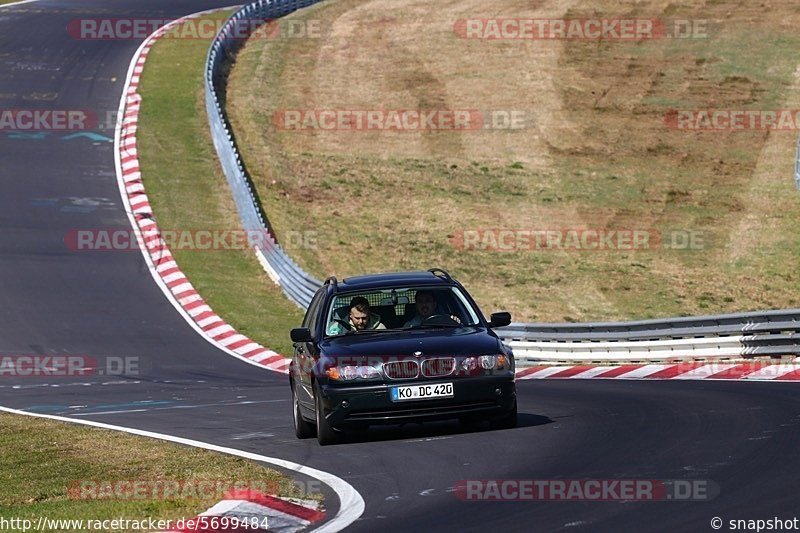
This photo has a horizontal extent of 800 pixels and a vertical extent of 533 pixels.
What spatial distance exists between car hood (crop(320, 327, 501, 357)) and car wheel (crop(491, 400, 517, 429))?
55 centimetres

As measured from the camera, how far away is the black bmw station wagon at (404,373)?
12.0 meters

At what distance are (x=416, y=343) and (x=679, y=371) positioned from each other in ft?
24.6

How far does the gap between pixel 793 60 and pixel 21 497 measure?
41.3 metres

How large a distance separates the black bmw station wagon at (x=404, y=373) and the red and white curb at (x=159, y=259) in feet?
32.1

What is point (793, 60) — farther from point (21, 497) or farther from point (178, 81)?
point (21, 497)

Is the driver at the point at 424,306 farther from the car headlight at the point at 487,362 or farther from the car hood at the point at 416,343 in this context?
the car headlight at the point at 487,362

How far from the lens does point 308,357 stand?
13.1 m

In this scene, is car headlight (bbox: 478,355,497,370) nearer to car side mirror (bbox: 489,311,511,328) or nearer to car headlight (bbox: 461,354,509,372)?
car headlight (bbox: 461,354,509,372)

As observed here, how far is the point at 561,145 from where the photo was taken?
40.7m

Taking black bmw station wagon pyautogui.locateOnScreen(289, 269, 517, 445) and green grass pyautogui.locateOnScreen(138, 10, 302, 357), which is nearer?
black bmw station wagon pyautogui.locateOnScreen(289, 269, 517, 445)

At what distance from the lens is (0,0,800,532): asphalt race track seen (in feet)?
27.7

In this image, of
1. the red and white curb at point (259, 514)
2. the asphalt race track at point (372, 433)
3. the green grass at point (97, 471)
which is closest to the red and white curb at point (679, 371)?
the asphalt race track at point (372, 433)

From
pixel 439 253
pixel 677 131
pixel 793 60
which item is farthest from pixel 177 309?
pixel 793 60

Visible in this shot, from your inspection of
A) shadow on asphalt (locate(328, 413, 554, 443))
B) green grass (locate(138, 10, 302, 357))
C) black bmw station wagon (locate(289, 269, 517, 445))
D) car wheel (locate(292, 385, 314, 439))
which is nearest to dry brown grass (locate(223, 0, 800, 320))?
green grass (locate(138, 10, 302, 357))
